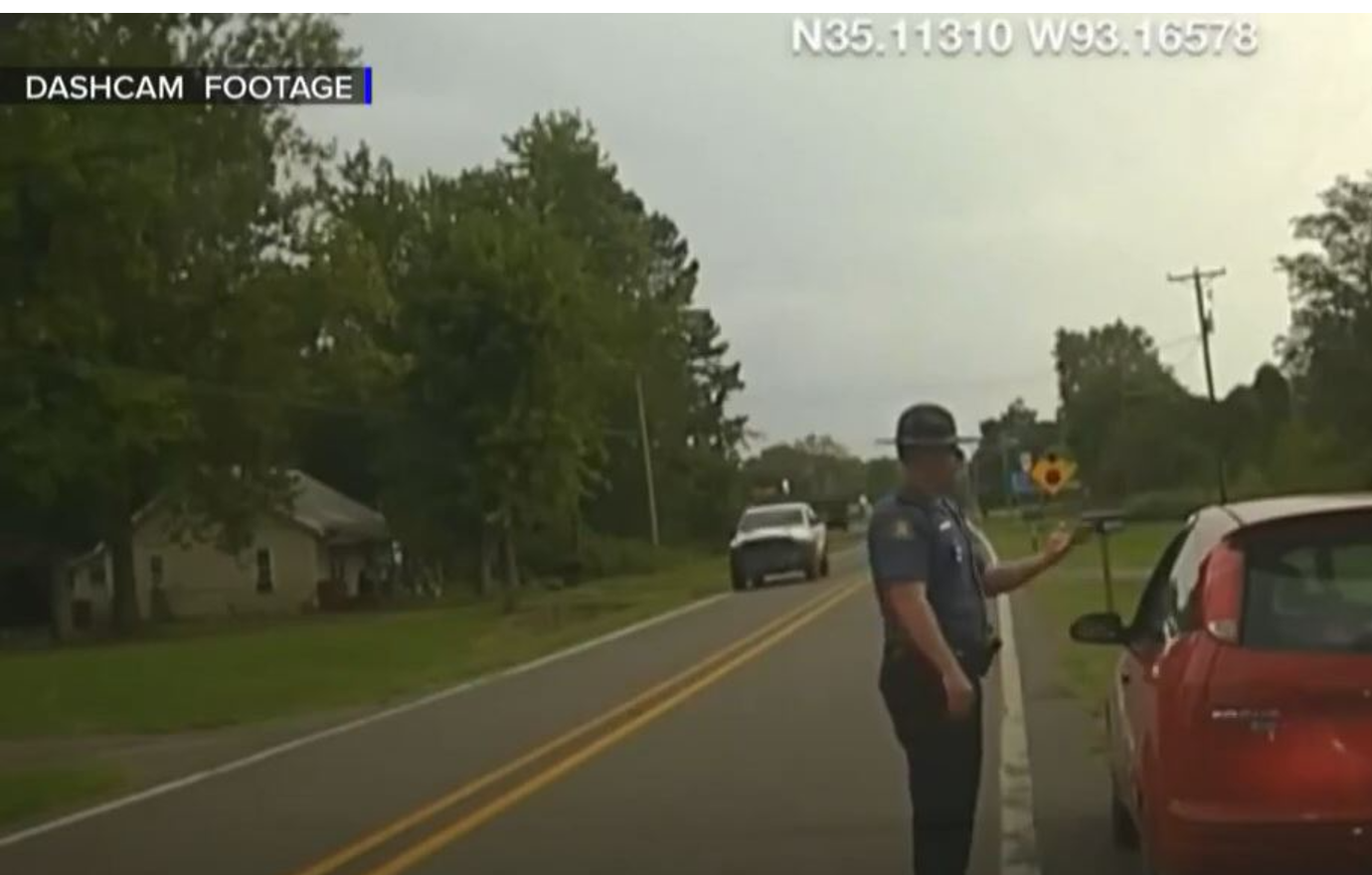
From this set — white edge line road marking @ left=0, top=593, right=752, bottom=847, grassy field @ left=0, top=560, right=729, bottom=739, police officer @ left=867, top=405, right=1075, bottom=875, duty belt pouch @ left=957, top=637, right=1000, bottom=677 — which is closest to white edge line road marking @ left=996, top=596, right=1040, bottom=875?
duty belt pouch @ left=957, top=637, right=1000, bottom=677

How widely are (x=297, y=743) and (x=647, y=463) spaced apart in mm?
65302

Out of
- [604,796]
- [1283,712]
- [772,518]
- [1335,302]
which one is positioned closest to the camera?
[1283,712]

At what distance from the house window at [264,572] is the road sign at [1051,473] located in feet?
181

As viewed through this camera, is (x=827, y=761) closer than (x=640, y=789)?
No

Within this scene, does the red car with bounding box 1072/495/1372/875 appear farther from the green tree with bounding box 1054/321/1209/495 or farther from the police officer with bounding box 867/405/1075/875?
the green tree with bounding box 1054/321/1209/495

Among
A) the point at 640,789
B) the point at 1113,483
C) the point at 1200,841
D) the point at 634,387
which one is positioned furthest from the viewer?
the point at 634,387

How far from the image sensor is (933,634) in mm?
8375

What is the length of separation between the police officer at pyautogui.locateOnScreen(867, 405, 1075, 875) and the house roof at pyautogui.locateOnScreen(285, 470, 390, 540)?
74.4 m

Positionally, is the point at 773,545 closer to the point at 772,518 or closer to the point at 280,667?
the point at 772,518

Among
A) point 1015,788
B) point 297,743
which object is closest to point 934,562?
point 1015,788

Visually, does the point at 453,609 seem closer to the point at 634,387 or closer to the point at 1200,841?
the point at 634,387

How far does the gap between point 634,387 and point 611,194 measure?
43.2 ft

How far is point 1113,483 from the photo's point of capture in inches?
1791

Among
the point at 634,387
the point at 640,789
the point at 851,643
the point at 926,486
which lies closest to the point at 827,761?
the point at 640,789
